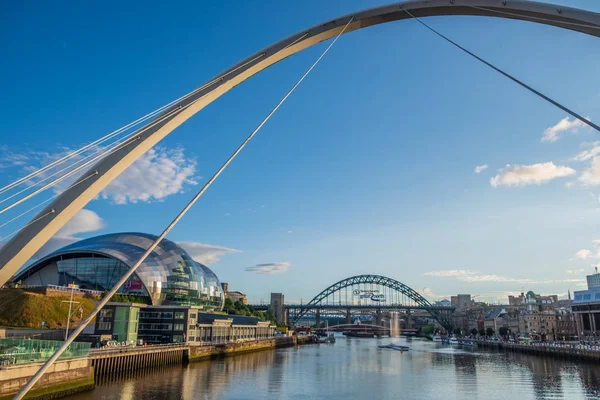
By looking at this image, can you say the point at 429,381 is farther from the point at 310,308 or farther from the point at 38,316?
the point at 310,308

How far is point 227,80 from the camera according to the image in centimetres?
1050

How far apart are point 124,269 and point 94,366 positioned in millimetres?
39602

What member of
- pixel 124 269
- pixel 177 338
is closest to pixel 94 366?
pixel 177 338

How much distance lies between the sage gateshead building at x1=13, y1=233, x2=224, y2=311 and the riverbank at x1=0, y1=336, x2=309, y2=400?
1788 cm

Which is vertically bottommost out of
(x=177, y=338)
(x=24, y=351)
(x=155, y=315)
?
(x=177, y=338)

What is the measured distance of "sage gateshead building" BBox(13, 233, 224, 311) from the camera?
216ft

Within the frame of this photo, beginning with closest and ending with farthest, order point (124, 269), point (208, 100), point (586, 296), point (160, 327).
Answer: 1. point (208, 100)
2. point (160, 327)
3. point (124, 269)
4. point (586, 296)

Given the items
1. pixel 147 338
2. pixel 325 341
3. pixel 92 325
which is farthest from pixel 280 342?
pixel 92 325

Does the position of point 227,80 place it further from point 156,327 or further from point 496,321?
point 496,321

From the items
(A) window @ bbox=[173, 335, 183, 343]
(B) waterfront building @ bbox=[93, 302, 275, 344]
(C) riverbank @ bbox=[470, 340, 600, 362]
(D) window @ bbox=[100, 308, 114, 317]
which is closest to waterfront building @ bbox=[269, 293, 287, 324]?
(C) riverbank @ bbox=[470, 340, 600, 362]

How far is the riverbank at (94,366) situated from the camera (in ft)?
63.7

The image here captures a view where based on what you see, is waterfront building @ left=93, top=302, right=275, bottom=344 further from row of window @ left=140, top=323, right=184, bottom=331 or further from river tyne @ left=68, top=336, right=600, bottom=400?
river tyne @ left=68, top=336, right=600, bottom=400

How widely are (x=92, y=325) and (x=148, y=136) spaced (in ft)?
135

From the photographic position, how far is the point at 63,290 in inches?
1972
